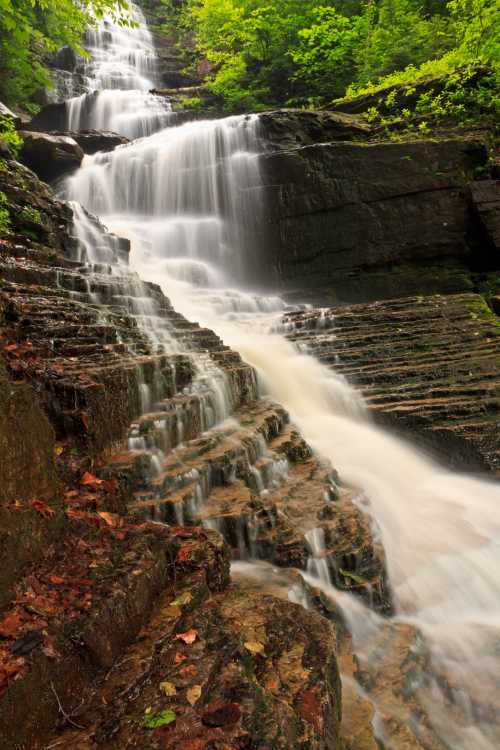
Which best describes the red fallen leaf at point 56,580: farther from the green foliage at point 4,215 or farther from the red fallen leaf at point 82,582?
the green foliage at point 4,215

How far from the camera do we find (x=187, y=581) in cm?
280

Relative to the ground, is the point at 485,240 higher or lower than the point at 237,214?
lower

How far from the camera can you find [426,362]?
7535mm

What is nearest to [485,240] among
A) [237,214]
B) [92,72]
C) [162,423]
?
[237,214]

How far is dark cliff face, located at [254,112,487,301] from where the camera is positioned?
10.8m

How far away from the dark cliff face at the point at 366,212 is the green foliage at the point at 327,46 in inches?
103

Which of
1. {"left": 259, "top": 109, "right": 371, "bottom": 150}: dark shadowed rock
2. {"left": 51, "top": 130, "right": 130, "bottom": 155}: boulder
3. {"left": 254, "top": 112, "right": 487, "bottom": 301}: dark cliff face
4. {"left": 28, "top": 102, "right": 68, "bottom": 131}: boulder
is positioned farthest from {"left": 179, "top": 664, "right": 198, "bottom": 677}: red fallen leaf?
{"left": 28, "top": 102, "right": 68, "bottom": 131}: boulder

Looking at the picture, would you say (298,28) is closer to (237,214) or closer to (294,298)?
(237,214)

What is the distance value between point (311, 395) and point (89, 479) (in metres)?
4.89

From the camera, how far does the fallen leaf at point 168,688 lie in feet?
6.38

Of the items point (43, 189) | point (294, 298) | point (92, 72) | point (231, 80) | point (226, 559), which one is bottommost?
point (226, 559)

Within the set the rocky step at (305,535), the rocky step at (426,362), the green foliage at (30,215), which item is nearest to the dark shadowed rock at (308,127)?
the rocky step at (426,362)

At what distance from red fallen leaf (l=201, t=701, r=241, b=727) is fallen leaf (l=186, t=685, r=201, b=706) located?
63 millimetres

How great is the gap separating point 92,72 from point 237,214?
665 inches
